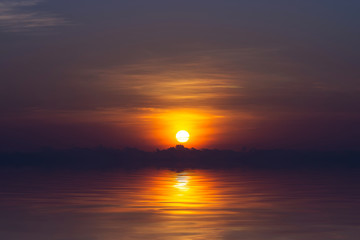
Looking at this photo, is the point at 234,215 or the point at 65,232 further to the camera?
the point at 234,215

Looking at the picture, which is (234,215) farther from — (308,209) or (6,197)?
(6,197)

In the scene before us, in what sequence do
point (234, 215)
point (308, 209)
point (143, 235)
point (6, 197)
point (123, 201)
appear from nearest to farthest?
point (143, 235), point (234, 215), point (308, 209), point (123, 201), point (6, 197)

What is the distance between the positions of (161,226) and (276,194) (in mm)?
15274

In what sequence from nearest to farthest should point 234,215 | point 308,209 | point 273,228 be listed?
point 273,228 → point 234,215 → point 308,209

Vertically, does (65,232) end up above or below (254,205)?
below

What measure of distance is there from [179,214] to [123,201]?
6.65m

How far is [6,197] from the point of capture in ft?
101

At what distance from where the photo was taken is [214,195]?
31.2 m

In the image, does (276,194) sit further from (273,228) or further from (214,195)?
(273,228)

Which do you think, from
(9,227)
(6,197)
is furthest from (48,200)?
(9,227)

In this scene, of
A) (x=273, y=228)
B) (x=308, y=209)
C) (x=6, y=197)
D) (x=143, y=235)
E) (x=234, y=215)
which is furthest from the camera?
(x=6, y=197)

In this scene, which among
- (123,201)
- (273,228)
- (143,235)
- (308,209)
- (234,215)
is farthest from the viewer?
(123,201)

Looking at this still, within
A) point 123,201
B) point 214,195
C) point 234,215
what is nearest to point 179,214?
point 234,215

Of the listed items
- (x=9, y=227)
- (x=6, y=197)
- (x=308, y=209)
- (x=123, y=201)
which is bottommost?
(x=9, y=227)
